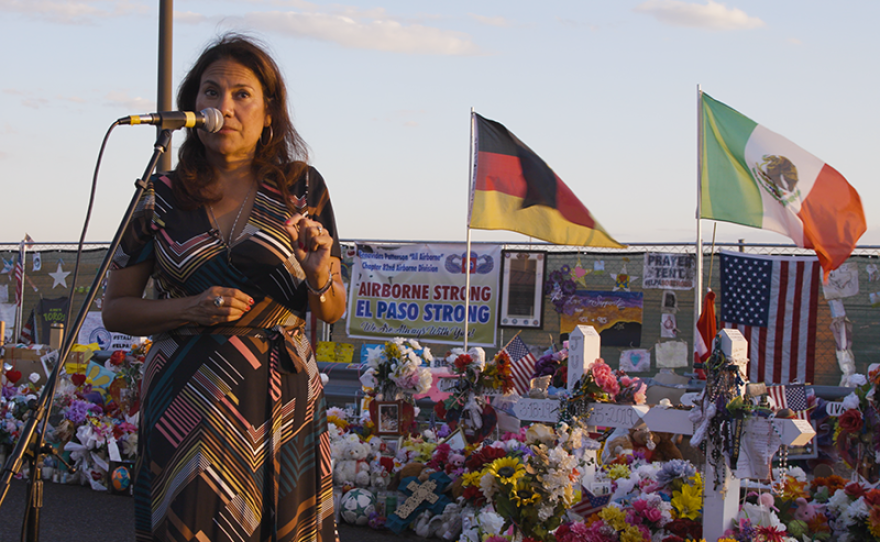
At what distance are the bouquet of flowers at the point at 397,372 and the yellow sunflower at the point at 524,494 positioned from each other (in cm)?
220

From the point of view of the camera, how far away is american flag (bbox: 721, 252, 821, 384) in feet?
31.5

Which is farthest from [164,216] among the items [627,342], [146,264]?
[627,342]

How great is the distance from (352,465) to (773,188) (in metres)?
5.29

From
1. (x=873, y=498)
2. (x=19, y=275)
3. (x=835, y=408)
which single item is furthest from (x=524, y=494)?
(x=19, y=275)

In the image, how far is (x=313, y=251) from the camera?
192 centimetres

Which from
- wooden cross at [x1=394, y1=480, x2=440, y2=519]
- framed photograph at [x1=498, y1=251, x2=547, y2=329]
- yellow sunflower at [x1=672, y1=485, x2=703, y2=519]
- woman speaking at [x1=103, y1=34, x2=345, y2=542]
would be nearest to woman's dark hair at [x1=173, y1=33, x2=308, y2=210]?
woman speaking at [x1=103, y1=34, x2=345, y2=542]

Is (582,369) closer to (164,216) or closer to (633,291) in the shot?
(164,216)

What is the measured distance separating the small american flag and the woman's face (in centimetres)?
288

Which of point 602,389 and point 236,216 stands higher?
point 236,216

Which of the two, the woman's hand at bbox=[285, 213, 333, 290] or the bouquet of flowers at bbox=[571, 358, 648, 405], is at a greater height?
the woman's hand at bbox=[285, 213, 333, 290]

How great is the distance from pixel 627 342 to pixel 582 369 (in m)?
5.88

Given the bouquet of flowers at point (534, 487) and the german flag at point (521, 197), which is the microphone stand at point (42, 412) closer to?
the bouquet of flowers at point (534, 487)

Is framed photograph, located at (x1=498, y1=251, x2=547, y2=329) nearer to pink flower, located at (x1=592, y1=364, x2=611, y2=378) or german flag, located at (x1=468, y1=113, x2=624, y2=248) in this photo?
german flag, located at (x1=468, y1=113, x2=624, y2=248)

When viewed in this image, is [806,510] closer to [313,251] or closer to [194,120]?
[313,251]
